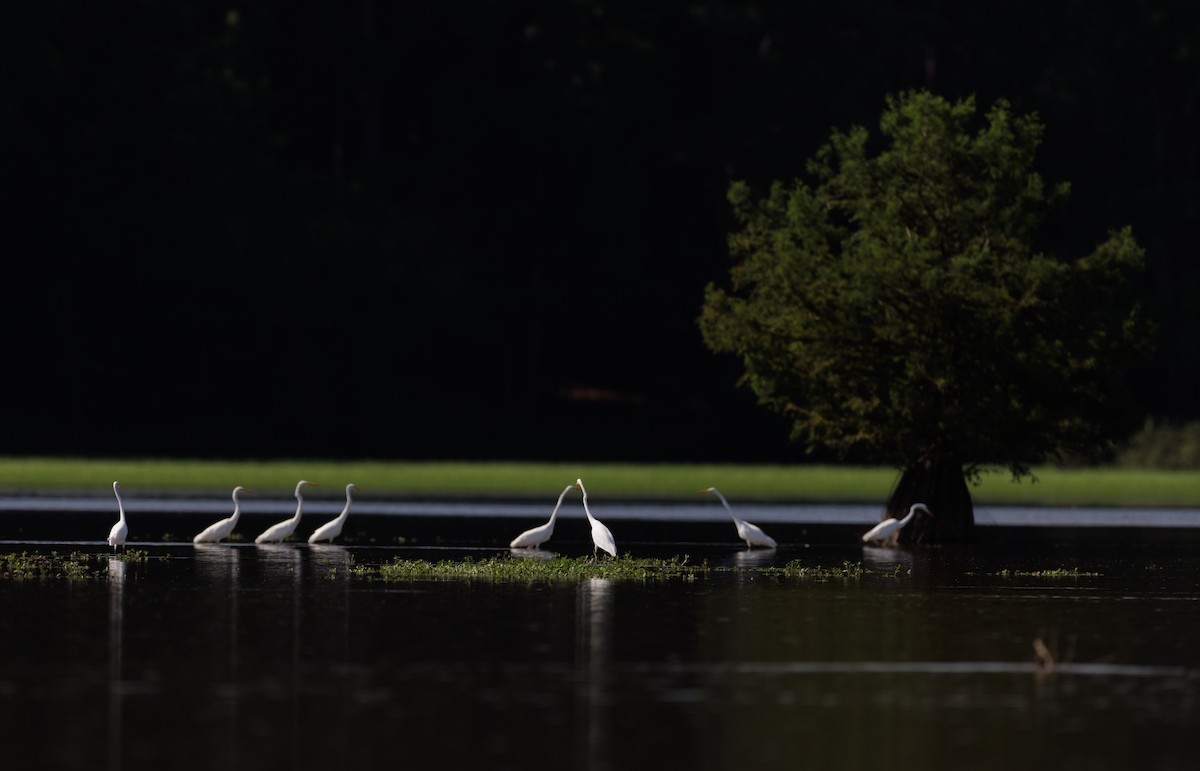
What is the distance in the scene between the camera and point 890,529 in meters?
36.7

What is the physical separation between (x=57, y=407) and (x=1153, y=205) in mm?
44501

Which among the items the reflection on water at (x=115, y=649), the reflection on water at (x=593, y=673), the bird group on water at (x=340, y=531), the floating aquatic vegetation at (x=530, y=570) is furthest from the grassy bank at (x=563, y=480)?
the reflection on water at (x=593, y=673)

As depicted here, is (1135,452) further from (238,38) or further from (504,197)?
(238,38)

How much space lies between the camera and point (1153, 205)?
3661 inches

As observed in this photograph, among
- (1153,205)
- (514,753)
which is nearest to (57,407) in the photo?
(1153,205)

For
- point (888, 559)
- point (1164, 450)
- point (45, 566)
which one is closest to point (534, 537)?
point (888, 559)

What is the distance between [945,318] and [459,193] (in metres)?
56.4

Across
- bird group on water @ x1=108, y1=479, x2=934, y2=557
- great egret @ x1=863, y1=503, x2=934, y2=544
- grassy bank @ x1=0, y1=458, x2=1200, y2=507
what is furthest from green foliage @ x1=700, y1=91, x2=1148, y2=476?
grassy bank @ x1=0, y1=458, x2=1200, y2=507

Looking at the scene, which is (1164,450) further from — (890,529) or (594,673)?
(594,673)

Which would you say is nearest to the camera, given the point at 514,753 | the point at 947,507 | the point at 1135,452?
the point at 514,753

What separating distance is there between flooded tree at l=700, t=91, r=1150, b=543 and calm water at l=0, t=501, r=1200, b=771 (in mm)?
9740

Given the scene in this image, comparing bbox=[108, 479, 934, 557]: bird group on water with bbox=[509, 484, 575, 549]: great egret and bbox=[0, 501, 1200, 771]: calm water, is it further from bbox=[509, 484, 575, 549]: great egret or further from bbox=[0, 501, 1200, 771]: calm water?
bbox=[0, 501, 1200, 771]: calm water

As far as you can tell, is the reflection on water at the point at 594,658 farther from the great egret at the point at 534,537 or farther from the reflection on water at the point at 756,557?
the great egret at the point at 534,537

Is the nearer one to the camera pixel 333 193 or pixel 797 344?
pixel 797 344
